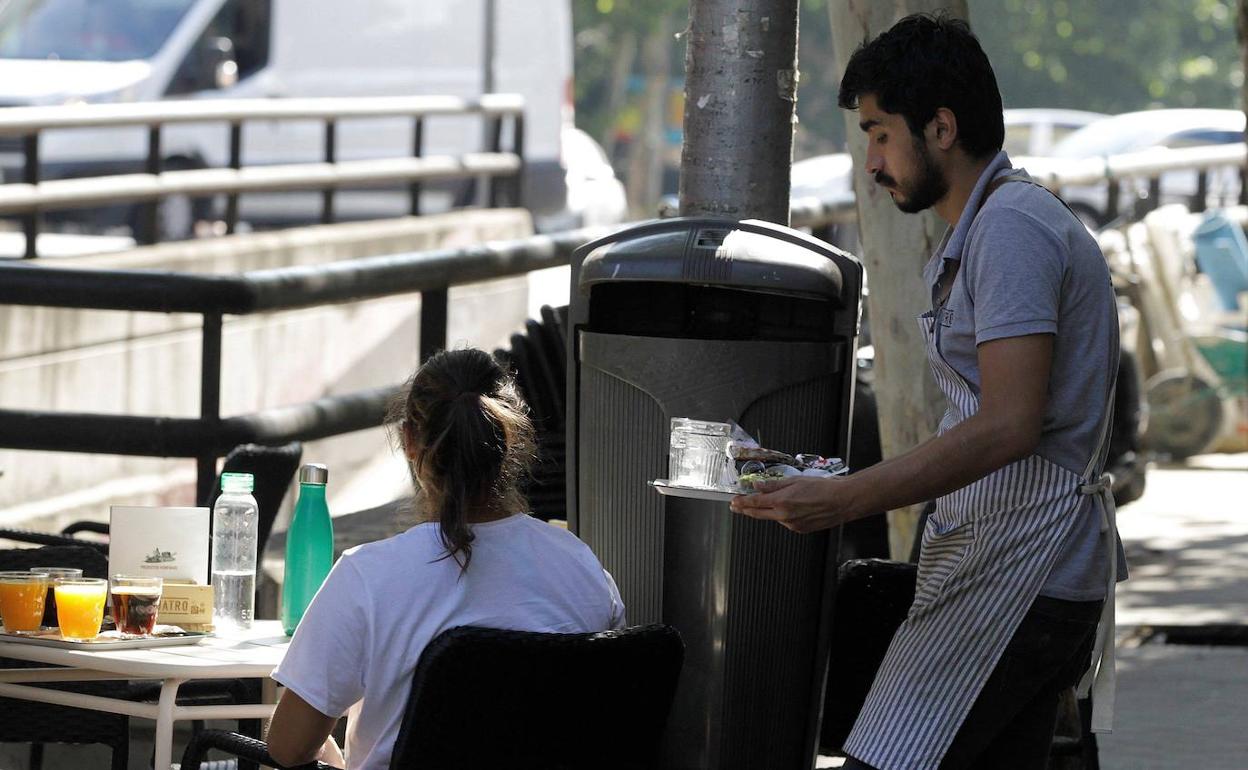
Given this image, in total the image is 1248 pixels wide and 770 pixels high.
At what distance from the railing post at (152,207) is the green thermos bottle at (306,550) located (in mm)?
7051

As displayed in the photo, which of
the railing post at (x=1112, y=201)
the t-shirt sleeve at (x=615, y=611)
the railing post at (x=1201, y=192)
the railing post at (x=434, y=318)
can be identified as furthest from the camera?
the railing post at (x=1201, y=192)

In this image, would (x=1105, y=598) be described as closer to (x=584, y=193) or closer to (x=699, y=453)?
(x=699, y=453)

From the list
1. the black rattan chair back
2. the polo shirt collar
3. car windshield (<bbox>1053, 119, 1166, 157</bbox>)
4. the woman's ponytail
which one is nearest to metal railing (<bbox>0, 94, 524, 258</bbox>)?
the woman's ponytail

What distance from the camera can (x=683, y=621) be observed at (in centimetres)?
385

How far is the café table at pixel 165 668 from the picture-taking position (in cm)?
354

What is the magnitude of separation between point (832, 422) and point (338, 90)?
12.4 metres

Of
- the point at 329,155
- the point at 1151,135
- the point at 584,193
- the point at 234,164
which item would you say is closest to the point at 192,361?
the point at 234,164

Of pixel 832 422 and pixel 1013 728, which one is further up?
pixel 832 422

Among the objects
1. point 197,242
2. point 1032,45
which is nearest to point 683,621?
point 197,242

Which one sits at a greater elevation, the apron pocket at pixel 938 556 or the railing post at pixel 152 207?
the railing post at pixel 152 207

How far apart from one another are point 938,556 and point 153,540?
5.06 feet

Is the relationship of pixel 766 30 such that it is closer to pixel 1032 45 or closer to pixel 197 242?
pixel 197 242

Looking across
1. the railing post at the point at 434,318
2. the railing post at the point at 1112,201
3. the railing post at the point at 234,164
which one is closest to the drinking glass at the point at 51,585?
the railing post at the point at 434,318

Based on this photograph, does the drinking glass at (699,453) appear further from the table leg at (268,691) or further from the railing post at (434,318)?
the railing post at (434,318)
